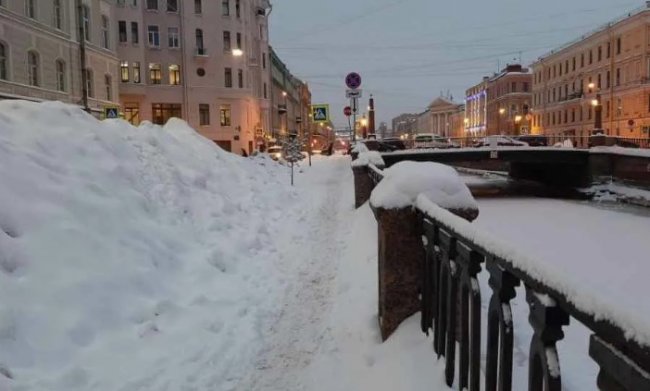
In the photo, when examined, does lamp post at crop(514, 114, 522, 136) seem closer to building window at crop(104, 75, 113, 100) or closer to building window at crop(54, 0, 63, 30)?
building window at crop(104, 75, 113, 100)

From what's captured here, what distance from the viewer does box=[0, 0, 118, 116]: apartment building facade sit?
1103 inches

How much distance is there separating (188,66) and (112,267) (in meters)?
48.2

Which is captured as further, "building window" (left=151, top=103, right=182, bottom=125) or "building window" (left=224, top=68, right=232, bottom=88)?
"building window" (left=224, top=68, right=232, bottom=88)

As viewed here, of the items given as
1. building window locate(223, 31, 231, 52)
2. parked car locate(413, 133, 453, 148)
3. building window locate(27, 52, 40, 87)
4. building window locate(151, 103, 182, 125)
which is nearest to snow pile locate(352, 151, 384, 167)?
building window locate(27, 52, 40, 87)

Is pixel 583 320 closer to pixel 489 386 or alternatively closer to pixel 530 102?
pixel 489 386

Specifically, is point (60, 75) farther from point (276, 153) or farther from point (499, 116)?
point (499, 116)

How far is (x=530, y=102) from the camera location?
99.6 m

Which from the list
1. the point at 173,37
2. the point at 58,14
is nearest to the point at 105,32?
the point at 58,14

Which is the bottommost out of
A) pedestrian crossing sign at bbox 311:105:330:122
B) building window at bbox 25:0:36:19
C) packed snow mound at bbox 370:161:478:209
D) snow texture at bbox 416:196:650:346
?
snow texture at bbox 416:196:650:346

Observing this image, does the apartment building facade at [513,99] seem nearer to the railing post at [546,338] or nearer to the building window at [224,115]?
the building window at [224,115]

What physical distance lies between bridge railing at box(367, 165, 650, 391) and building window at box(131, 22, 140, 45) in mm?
50292

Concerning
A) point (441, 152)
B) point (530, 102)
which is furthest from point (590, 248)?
point (530, 102)

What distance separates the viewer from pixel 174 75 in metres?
52.3

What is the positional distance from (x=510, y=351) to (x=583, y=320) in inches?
34.4
